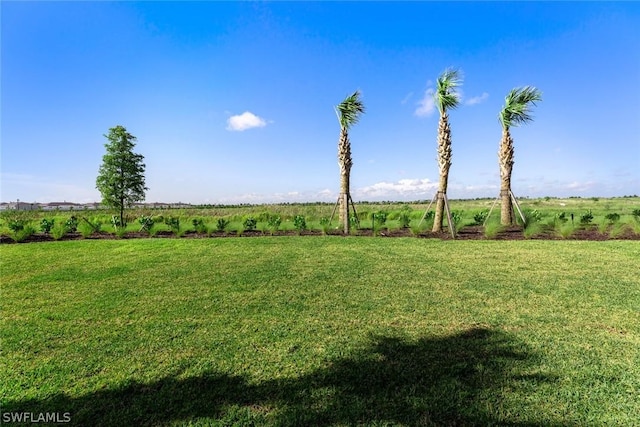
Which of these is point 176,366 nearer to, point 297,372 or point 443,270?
point 297,372

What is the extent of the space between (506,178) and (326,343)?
13900mm

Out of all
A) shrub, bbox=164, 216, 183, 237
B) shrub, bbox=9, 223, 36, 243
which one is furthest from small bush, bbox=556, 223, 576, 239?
shrub, bbox=9, 223, 36, 243

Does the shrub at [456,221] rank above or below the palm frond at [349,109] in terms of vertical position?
below

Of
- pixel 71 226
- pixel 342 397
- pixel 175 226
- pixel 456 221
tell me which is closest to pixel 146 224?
pixel 175 226

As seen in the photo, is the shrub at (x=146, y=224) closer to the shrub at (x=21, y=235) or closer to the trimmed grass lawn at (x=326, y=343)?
the shrub at (x=21, y=235)

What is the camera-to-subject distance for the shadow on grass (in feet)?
8.43

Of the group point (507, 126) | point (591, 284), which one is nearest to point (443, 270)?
point (591, 284)

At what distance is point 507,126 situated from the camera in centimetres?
1495

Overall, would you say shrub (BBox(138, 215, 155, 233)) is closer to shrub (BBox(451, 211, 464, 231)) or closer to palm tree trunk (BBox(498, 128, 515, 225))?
shrub (BBox(451, 211, 464, 231))

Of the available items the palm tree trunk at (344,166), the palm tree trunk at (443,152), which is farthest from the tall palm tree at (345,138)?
the palm tree trunk at (443,152)

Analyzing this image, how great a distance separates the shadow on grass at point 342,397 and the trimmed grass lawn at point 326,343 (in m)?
0.01

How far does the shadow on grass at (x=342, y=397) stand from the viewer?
257 centimetres

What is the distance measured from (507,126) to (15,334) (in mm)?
16938

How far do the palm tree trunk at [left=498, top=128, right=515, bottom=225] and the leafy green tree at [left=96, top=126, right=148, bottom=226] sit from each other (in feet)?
61.5
